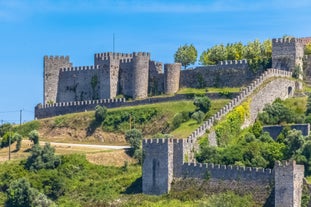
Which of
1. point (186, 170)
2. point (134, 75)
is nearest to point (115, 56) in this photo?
point (134, 75)

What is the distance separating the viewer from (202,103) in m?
91.4

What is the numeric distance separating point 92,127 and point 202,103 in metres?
11.4

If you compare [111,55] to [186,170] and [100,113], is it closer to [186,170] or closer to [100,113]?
[100,113]

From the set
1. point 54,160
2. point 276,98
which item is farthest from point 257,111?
point 54,160

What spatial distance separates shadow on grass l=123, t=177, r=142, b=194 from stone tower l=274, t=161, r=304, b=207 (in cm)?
1223

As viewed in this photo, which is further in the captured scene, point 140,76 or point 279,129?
point 140,76

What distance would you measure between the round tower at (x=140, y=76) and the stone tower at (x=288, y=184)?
111 ft

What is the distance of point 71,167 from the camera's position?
84062 millimetres

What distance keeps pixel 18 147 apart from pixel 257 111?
2075 cm

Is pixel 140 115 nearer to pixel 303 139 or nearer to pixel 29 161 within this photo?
pixel 29 161

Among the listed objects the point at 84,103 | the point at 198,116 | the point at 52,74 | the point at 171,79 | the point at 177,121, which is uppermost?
the point at 52,74

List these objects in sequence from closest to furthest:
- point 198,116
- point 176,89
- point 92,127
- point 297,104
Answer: point 198,116, point 297,104, point 92,127, point 176,89

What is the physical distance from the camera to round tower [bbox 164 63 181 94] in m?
100

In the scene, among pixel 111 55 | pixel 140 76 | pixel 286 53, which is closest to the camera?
pixel 286 53
